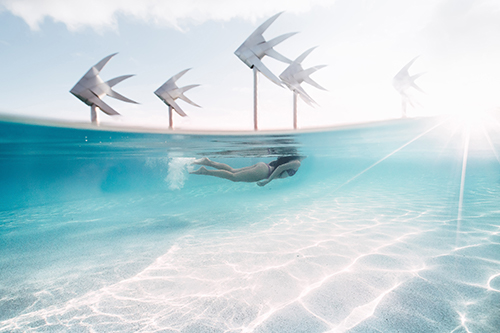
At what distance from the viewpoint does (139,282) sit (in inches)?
190

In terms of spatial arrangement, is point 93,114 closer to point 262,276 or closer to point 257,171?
point 257,171

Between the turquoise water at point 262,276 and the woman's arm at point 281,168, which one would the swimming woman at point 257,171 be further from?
the turquoise water at point 262,276

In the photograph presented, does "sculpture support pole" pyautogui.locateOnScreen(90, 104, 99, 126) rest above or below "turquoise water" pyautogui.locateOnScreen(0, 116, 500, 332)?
above

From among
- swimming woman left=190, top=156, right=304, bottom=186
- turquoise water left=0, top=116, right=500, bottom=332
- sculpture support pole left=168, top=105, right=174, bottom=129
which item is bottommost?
turquoise water left=0, top=116, right=500, bottom=332

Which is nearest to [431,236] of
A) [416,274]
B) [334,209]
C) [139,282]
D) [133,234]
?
[416,274]

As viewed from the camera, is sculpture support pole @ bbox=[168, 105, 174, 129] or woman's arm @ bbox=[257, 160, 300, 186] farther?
sculpture support pole @ bbox=[168, 105, 174, 129]

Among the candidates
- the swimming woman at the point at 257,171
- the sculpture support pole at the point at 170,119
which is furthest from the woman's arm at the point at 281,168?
the sculpture support pole at the point at 170,119

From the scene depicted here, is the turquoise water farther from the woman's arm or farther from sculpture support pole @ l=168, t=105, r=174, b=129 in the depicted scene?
sculpture support pole @ l=168, t=105, r=174, b=129

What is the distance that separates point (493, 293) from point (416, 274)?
1.08 meters

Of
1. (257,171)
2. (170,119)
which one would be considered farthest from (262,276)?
(170,119)

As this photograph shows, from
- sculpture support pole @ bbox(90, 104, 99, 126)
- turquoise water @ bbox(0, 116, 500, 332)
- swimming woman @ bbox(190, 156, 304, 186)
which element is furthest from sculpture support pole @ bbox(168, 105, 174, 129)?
turquoise water @ bbox(0, 116, 500, 332)

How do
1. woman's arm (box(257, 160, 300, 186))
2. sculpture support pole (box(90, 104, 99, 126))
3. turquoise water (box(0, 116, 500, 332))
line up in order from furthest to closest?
1. woman's arm (box(257, 160, 300, 186))
2. sculpture support pole (box(90, 104, 99, 126))
3. turquoise water (box(0, 116, 500, 332))

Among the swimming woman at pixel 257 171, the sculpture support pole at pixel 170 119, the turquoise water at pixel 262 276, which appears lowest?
the turquoise water at pixel 262 276

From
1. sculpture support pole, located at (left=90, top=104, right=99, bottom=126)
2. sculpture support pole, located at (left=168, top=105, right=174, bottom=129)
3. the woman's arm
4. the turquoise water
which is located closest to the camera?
the turquoise water
